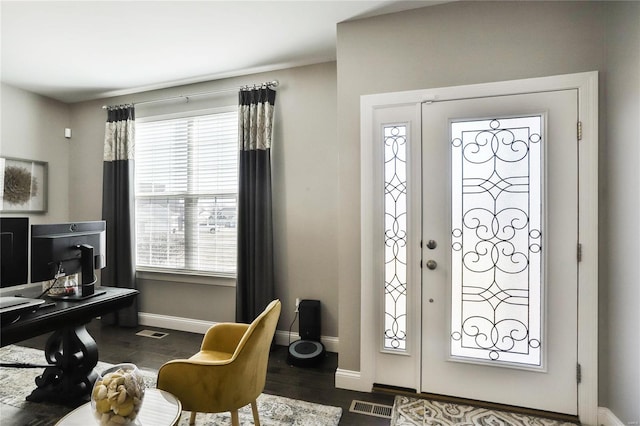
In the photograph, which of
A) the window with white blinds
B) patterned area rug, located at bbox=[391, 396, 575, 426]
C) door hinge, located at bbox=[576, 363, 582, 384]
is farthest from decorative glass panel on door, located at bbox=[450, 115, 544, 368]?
the window with white blinds

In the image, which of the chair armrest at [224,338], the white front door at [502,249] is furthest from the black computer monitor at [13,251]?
the white front door at [502,249]

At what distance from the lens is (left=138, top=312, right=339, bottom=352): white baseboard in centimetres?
328

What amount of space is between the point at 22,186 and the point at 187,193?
6.76 ft

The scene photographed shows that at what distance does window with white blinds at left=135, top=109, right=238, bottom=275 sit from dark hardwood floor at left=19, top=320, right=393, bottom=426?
2.54 ft

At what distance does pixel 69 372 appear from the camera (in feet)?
7.43

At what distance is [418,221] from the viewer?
235 centimetres

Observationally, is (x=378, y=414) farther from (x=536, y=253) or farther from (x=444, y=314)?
(x=536, y=253)

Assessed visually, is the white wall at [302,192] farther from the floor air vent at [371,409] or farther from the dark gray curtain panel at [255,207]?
the floor air vent at [371,409]

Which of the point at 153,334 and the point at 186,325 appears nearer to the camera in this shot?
the point at 153,334

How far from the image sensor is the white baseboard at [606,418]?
1.91 m

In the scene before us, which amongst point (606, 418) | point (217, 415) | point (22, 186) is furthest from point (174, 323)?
point (606, 418)

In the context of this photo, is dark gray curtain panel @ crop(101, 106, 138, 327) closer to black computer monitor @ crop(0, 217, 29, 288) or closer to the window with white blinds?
the window with white blinds

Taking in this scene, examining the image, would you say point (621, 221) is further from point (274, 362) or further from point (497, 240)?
point (274, 362)

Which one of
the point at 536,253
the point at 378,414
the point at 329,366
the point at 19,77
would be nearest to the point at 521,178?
the point at 536,253
